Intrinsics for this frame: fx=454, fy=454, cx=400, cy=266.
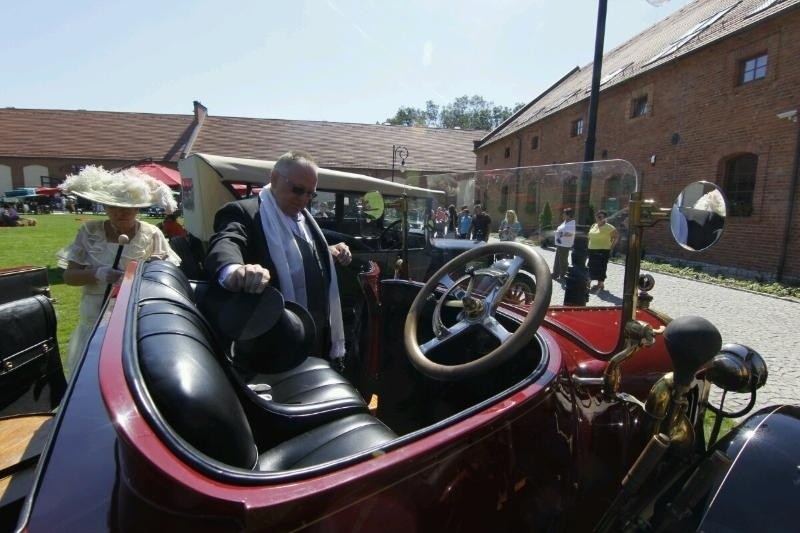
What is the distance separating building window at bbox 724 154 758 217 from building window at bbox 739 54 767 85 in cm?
183

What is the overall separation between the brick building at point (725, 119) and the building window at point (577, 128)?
51.7 inches

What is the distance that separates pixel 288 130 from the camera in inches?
1374

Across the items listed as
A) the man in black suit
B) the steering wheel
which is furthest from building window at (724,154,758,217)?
the man in black suit

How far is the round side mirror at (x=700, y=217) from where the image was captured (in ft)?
4.97

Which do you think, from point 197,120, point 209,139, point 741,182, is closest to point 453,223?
point 741,182

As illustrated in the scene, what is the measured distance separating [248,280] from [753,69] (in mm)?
13819

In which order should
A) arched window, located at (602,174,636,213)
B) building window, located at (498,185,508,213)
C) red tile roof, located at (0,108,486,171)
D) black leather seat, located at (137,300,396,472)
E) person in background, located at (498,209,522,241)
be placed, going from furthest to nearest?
1. red tile roof, located at (0,108,486,171)
2. building window, located at (498,185,508,213)
3. person in background, located at (498,209,522,241)
4. arched window, located at (602,174,636,213)
5. black leather seat, located at (137,300,396,472)

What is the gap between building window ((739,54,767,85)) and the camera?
34.8ft

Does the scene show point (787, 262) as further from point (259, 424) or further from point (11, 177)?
point (11, 177)

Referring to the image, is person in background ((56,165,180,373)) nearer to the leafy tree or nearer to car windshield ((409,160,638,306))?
car windshield ((409,160,638,306))

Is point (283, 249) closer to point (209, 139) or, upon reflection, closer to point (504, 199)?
point (504, 199)

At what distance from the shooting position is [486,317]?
1.75 meters

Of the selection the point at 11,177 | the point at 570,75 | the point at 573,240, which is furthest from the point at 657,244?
the point at 11,177

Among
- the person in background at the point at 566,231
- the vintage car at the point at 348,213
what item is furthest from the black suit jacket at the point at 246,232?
the person in background at the point at 566,231
